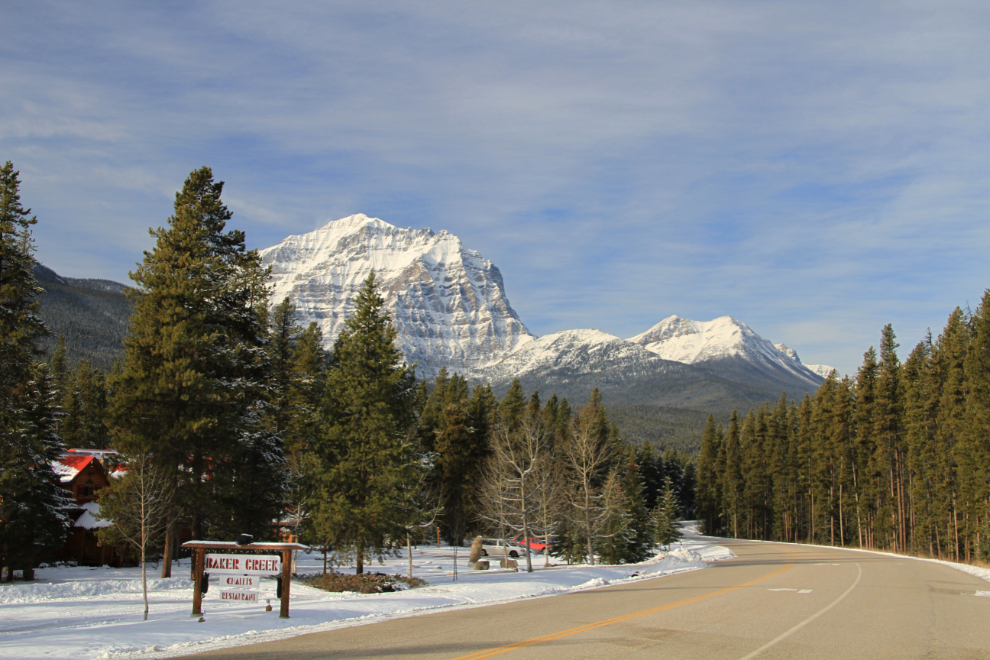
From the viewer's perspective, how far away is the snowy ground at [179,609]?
37.9 ft

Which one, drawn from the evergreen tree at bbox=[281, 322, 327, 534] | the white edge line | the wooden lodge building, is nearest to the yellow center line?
the white edge line

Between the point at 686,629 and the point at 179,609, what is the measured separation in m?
13.7

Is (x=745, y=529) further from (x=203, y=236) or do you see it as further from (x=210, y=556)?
(x=210, y=556)

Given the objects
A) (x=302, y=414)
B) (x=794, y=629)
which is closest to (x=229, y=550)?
(x=794, y=629)

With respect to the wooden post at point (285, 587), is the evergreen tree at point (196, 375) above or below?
above

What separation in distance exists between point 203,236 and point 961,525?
170 feet

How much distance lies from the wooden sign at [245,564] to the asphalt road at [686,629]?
7.87 ft

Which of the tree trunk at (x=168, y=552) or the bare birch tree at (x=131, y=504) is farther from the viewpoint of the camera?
the tree trunk at (x=168, y=552)

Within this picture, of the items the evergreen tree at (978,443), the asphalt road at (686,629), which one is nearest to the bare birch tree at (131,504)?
the asphalt road at (686,629)

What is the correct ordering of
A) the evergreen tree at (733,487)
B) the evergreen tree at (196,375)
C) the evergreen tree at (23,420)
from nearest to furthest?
the evergreen tree at (23,420), the evergreen tree at (196,375), the evergreen tree at (733,487)

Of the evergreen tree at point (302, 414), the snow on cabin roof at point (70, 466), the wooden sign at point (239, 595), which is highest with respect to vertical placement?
the evergreen tree at point (302, 414)

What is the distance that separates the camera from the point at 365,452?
25844 mm

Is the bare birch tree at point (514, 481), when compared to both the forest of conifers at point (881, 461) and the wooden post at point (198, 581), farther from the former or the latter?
the forest of conifers at point (881, 461)

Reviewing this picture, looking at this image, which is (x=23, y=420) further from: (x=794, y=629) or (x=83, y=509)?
(x=794, y=629)
